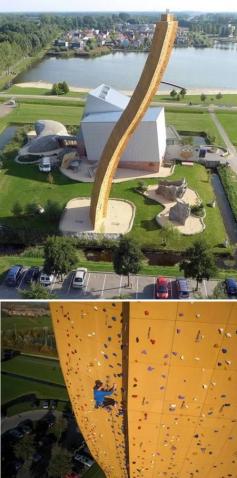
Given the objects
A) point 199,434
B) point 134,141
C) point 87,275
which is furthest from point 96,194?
point 199,434

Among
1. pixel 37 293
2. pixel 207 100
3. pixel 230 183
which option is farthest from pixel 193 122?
pixel 37 293

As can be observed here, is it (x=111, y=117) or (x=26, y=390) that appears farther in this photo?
(x=111, y=117)

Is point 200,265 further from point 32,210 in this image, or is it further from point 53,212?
point 32,210

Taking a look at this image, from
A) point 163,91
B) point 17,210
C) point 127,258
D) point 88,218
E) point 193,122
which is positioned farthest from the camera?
point 163,91

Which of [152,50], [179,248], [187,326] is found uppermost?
[152,50]

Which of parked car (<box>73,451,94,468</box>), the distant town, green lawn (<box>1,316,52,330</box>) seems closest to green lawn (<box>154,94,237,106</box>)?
green lawn (<box>1,316,52,330</box>)

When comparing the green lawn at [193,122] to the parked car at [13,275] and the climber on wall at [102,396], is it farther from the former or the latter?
the climber on wall at [102,396]

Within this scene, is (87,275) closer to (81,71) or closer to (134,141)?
(134,141)
